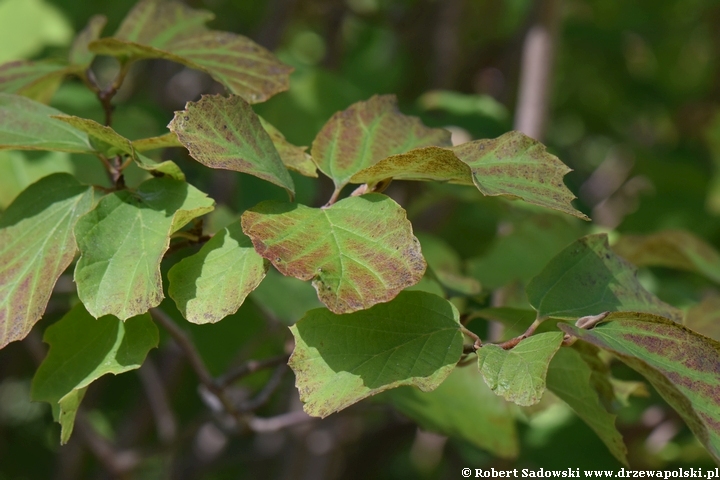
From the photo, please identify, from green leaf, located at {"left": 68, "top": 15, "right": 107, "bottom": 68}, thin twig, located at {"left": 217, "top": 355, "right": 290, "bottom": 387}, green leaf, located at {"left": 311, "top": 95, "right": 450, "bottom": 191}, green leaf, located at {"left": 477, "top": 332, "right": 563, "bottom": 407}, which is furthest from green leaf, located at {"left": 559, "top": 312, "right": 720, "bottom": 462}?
green leaf, located at {"left": 68, "top": 15, "right": 107, "bottom": 68}

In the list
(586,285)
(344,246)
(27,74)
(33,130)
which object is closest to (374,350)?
(344,246)

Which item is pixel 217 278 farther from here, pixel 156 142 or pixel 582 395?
pixel 582 395

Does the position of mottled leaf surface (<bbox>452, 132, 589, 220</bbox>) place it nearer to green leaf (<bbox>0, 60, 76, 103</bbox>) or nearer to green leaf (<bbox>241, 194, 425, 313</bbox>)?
green leaf (<bbox>241, 194, 425, 313</bbox>)

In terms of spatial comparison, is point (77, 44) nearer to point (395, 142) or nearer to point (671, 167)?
point (395, 142)

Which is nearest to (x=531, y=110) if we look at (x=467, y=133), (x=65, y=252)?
(x=467, y=133)

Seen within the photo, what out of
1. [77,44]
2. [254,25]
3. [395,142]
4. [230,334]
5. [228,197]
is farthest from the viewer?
[254,25]
